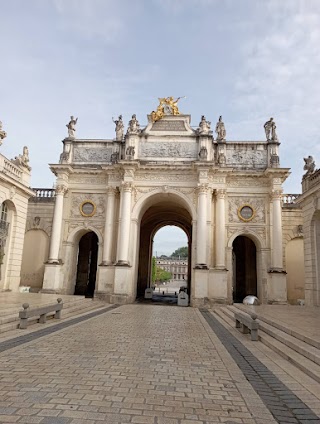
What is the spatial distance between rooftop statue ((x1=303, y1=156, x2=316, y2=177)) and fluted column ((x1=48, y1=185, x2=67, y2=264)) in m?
16.2

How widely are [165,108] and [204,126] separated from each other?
343 centimetres

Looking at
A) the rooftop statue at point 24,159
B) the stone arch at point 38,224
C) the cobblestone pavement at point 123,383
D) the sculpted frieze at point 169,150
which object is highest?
the sculpted frieze at point 169,150

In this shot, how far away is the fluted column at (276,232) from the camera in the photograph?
21281mm

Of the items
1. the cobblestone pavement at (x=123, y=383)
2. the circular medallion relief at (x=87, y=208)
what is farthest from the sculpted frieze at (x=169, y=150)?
the cobblestone pavement at (x=123, y=383)

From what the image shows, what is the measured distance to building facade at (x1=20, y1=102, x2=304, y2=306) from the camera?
21281 mm

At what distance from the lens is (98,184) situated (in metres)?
24.0

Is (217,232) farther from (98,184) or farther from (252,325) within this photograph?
(252,325)

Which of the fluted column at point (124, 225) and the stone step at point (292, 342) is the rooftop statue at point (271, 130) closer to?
the fluted column at point (124, 225)

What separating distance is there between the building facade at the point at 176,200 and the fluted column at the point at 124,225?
0.07m

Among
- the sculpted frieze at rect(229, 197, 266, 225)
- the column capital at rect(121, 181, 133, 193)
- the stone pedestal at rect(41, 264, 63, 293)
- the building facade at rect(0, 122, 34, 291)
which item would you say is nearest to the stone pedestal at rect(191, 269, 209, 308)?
the sculpted frieze at rect(229, 197, 266, 225)

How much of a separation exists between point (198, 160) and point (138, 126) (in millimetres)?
5638

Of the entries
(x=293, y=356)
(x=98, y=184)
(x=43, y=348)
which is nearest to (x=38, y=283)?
(x=98, y=184)

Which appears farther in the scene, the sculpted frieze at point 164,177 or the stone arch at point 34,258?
the stone arch at point 34,258

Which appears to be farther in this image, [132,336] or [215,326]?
[215,326]
